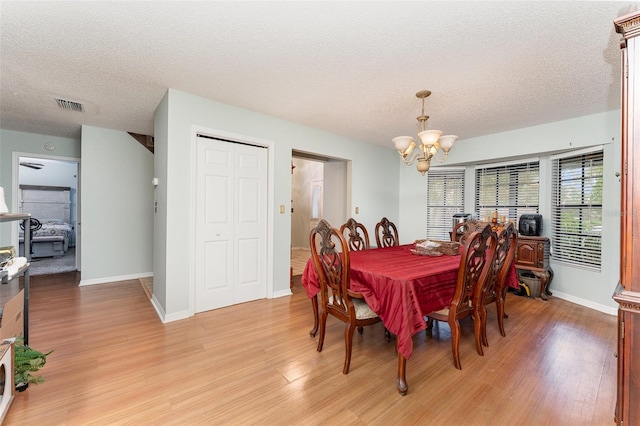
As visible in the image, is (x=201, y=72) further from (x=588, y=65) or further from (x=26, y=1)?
(x=588, y=65)

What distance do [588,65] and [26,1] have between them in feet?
13.5

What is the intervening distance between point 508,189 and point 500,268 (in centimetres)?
261

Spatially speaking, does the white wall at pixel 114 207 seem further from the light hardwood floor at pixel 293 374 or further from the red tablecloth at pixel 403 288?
the red tablecloth at pixel 403 288

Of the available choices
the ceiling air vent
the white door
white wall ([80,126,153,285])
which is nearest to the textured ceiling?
the ceiling air vent

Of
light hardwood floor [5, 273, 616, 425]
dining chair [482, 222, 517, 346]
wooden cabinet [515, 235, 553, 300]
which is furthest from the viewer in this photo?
wooden cabinet [515, 235, 553, 300]

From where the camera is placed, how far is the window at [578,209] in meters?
3.45

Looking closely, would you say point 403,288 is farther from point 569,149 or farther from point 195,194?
point 569,149

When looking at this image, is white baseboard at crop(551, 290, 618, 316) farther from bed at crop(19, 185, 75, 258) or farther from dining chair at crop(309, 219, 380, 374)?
bed at crop(19, 185, 75, 258)

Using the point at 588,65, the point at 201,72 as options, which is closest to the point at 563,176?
the point at 588,65

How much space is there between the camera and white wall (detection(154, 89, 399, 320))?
9.46 ft

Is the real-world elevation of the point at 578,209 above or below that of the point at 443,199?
below

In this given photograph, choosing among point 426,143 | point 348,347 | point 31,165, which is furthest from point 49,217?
point 426,143

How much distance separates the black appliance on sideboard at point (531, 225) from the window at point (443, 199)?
113 centimetres

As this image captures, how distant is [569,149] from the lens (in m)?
3.64
